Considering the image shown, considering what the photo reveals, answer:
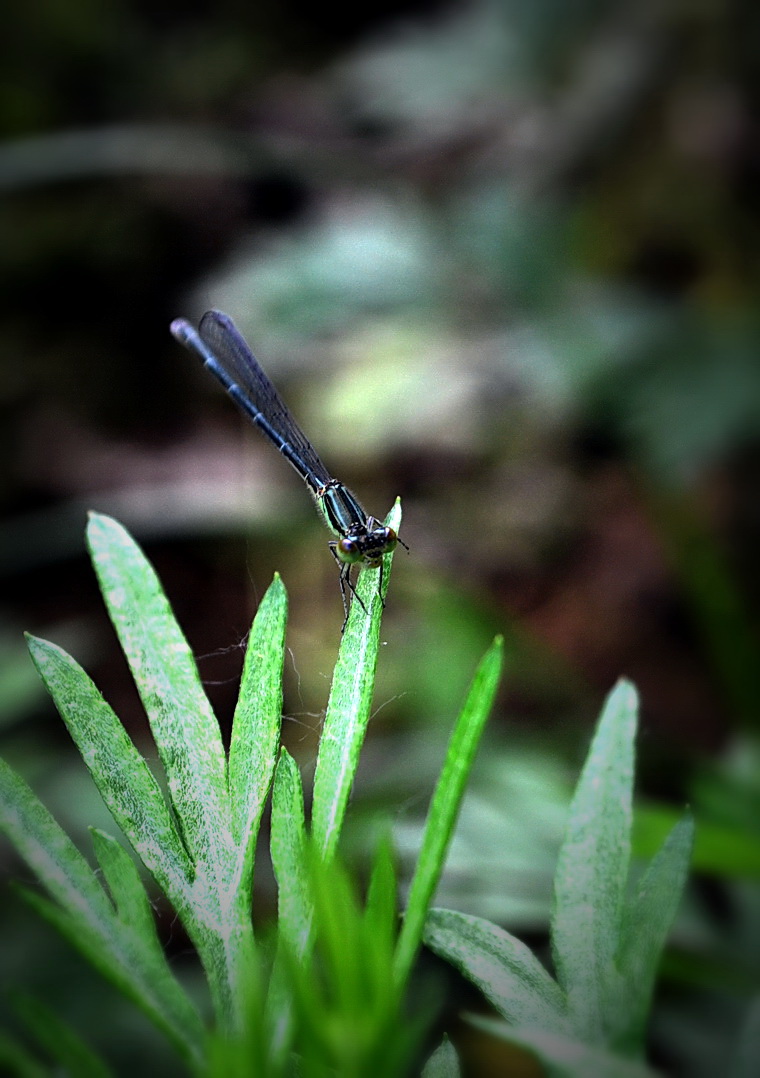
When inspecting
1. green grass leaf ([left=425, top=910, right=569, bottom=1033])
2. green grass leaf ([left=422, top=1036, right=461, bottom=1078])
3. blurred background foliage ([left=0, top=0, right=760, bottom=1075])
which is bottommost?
green grass leaf ([left=422, top=1036, right=461, bottom=1078])

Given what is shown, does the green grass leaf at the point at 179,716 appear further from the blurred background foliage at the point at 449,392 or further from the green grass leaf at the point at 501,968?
the blurred background foliage at the point at 449,392

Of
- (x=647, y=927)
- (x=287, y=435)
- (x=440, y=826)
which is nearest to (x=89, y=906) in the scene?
(x=440, y=826)

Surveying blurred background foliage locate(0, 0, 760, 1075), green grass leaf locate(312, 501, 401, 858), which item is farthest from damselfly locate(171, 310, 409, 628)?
blurred background foliage locate(0, 0, 760, 1075)

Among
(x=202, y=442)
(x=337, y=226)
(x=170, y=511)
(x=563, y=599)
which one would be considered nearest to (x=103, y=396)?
(x=202, y=442)

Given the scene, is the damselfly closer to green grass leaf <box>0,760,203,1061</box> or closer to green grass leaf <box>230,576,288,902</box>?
green grass leaf <box>230,576,288,902</box>

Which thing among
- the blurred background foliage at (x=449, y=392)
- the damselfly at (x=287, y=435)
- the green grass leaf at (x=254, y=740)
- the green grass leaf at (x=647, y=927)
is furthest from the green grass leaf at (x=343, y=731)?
the blurred background foliage at (x=449, y=392)

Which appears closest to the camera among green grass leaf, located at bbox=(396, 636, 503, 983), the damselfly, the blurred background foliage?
green grass leaf, located at bbox=(396, 636, 503, 983)
